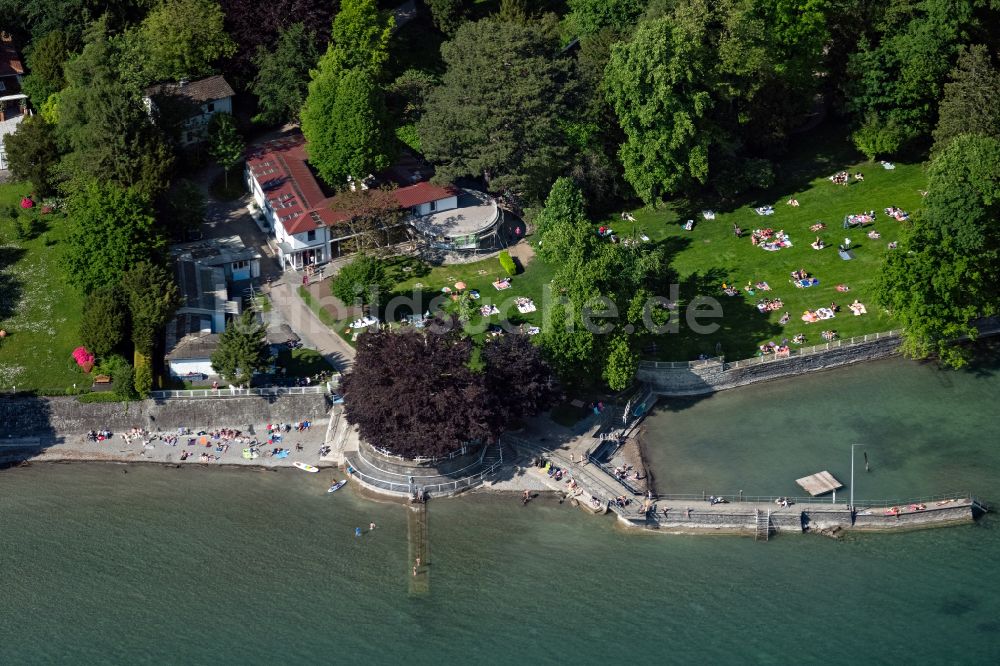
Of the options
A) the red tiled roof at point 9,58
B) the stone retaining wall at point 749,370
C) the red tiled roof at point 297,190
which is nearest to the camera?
the stone retaining wall at point 749,370

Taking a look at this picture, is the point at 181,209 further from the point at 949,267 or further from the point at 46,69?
the point at 949,267

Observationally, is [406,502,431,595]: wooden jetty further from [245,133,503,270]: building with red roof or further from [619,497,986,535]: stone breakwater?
[245,133,503,270]: building with red roof

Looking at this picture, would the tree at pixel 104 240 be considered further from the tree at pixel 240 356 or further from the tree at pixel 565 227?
the tree at pixel 565 227

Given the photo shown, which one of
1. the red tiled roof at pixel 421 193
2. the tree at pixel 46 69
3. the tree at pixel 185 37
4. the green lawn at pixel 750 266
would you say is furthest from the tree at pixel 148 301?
the tree at pixel 46 69

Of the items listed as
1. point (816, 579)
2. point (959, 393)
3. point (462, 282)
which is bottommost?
point (816, 579)

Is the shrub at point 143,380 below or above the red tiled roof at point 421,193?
below

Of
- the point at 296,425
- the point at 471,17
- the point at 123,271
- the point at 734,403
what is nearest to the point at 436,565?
the point at 296,425

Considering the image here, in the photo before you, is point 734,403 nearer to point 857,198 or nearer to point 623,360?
point 623,360
